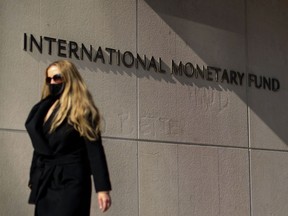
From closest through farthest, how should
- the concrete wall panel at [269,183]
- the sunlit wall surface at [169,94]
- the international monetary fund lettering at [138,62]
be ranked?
the sunlit wall surface at [169,94] → the international monetary fund lettering at [138,62] → the concrete wall panel at [269,183]

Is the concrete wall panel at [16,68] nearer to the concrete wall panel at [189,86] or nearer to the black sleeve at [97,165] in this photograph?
the concrete wall panel at [189,86]

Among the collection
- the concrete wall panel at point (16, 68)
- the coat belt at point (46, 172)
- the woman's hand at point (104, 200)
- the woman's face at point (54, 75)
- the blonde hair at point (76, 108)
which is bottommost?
the woman's hand at point (104, 200)

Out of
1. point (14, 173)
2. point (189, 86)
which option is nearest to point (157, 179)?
point (189, 86)

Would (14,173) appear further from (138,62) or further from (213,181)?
(213,181)

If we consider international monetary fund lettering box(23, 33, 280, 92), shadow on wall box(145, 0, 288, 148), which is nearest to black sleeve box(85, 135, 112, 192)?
international monetary fund lettering box(23, 33, 280, 92)

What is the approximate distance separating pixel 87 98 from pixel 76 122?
0.70ft

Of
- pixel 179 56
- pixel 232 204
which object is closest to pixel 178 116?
pixel 179 56

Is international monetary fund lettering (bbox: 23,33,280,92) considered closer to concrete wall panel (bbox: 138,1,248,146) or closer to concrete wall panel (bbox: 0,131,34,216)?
concrete wall panel (bbox: 138,1,248,146)

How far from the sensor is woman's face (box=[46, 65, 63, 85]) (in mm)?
5301

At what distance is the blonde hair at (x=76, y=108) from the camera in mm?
5152

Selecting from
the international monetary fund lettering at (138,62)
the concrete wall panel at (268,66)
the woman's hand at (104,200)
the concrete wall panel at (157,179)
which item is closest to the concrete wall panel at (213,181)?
the concrete wall panel at (157,179)

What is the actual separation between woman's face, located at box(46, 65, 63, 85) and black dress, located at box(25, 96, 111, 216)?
24 centimetres

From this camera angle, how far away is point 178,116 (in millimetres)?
8922

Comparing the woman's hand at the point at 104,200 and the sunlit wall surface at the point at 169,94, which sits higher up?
the sunlit wall surface at the point at 169,94
